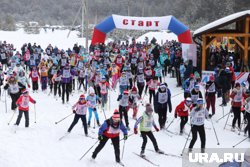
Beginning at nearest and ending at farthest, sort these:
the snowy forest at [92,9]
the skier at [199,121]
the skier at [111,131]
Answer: the skier at [111,131]
the skier at [199,121]
the snowy forest at [92,9]

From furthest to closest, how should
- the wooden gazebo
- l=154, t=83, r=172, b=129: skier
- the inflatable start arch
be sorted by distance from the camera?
the inflatable start arch
the wooden gazebo
l=154, t=83, r=172, b=129: skier

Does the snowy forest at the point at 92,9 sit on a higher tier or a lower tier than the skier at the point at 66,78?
higher

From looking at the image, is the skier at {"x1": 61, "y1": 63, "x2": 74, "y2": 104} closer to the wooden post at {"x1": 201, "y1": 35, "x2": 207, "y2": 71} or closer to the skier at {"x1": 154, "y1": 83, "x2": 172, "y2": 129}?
the skier at {"x1": 154, "y1": 83, "x2": 172, "y2": 129}

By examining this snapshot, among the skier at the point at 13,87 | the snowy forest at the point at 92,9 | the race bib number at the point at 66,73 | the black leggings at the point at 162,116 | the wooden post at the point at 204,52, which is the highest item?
the snowy forest at the point at 92,9

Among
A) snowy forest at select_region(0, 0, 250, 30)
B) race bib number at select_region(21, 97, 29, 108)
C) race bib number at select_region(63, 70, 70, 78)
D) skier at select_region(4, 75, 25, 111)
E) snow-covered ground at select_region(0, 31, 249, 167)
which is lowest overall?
snow-covered ground at select_region(0, 31, 249, 167)

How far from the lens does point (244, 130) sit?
527 inches

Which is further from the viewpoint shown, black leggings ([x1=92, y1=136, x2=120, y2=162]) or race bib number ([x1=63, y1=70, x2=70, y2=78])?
race bib number ([x1=63, y1=70, x2=70, y2=78])

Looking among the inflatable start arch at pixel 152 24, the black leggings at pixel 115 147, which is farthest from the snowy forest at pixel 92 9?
the black leggings at pixel 115 147

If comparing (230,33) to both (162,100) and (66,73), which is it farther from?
(162,100)

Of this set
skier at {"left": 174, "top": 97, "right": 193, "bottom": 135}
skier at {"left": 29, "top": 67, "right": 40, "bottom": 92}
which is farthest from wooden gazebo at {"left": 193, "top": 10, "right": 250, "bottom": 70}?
skier at {"left": 174, "top": 97, "right": 193, "bottom": 135}

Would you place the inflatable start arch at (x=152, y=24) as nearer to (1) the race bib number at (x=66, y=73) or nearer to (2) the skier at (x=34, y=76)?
(2) the skier at (x=34, y=76)

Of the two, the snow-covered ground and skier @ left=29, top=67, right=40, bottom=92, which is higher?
skier @ left=29, top=67, right=40, bottom=92


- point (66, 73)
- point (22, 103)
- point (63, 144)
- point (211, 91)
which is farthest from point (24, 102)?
point (211, 91)

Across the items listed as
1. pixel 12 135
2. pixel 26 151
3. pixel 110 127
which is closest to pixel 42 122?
pixel 12 135
